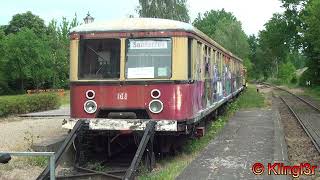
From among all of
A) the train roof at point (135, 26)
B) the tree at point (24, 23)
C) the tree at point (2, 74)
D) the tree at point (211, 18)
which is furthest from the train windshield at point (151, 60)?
the tree at point (211, 18)

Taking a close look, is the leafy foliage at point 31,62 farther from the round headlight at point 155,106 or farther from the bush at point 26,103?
the round headlight at point 155,106

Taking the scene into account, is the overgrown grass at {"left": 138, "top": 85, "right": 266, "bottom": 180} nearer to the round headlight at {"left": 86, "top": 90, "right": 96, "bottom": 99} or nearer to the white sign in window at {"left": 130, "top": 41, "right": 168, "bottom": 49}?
the round headlight at {"left": 86, "top": 90, "right": 96, "bottom": 99}

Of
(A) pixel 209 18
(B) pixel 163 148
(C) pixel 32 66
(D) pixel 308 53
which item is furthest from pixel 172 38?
(A) pixel 209 18

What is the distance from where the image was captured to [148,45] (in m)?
10.2

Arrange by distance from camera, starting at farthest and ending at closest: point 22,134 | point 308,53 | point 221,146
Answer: point 308,53 → point 22,134 → point 221,146

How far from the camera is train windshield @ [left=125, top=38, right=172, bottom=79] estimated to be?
33.3ft

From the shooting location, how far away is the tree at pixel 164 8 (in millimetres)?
51531

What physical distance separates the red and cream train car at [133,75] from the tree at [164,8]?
135 feet

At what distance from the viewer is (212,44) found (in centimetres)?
1407

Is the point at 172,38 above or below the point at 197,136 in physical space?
above

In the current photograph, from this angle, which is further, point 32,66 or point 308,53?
point 308,53

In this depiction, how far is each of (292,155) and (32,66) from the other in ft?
112

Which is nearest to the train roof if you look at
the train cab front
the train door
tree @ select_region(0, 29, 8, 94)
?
the train cab front

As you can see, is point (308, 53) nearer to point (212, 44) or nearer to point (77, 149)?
point (212, 44)
